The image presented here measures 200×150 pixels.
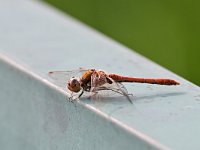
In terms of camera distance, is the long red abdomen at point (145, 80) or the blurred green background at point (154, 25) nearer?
the long red abdomen at point (145, 80)

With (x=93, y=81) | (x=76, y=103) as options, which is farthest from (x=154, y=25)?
(x=76, y=103)

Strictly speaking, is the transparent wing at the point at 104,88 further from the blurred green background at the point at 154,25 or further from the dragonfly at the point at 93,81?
the blurred green background at the point at 154,25

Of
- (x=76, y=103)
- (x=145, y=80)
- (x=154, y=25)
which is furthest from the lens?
(x=154, y=25)

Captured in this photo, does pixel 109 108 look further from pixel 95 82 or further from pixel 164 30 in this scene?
pixel 164 30

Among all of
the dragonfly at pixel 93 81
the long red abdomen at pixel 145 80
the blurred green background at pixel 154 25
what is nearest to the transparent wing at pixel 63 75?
the dragonfly at pixel 93 81

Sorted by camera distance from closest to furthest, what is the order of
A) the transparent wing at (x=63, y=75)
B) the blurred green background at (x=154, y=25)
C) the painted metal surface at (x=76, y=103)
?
the painted metal surface at (x=76, y=103)
the transparent wing at (x=63, y=75)
the blurred green background at (x=154, y=25)

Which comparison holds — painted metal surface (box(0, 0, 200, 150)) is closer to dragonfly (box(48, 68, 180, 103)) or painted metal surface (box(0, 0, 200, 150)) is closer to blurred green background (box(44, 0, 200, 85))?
dragonfly (box(48, 68, 180, 103))

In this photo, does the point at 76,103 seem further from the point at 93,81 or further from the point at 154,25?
the point at 154,25
